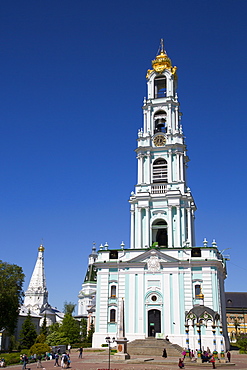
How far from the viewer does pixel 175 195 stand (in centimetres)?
4897

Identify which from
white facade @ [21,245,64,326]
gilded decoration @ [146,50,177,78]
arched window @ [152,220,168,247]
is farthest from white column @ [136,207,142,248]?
white facade @ [21,245,64,326]

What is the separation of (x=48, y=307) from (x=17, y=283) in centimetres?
7732

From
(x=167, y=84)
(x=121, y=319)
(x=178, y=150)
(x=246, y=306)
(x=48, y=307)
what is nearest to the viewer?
(x=121, y=319)

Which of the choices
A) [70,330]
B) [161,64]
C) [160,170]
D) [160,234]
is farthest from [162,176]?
[70,330]

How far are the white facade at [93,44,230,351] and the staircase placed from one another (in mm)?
1944

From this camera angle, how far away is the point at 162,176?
173 ft

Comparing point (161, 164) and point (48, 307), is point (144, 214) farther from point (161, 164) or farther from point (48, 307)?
point (48, 307)

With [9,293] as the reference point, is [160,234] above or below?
above

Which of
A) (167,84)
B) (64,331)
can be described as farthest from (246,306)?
(167,84)

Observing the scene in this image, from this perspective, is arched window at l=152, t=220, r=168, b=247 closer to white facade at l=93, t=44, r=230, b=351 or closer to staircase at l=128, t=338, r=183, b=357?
white facade at l=93, t=44, r=230, b=351

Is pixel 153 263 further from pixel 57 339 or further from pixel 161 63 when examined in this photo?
pixel 161 63

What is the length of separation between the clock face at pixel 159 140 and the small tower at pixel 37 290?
7953cm

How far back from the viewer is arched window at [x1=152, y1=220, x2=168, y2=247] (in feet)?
166

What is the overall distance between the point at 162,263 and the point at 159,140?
1787 centimetres
